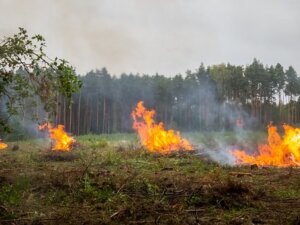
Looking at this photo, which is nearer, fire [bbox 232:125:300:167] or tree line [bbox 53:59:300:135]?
fire [bbox 232:125:300:167]

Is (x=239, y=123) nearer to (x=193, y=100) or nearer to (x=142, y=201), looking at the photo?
(x=193, y=100)

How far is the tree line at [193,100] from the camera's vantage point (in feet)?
208

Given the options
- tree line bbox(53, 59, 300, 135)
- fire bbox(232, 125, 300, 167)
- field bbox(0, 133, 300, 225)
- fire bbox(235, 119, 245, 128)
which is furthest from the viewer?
tree line bbox(53, 59, 300, 135)

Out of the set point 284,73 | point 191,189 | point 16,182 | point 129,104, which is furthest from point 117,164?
point 284,73

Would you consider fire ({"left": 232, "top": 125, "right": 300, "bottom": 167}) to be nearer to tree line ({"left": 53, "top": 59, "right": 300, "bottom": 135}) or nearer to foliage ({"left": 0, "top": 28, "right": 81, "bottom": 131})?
foliage ({"left": 0, "top": 28, "right": 81, "bottom": 131})

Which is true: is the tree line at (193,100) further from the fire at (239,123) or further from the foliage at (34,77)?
the foliage at (34,77)

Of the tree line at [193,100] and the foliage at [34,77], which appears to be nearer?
the foliage at [34,77]

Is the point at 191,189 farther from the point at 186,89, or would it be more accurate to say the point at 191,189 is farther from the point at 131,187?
the point at 186,89

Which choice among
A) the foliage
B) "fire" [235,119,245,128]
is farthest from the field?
"fire" [235,119,245,128]

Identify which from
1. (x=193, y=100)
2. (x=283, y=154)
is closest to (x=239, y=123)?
(x=193, y=100)

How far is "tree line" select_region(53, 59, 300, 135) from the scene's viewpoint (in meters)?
63.4

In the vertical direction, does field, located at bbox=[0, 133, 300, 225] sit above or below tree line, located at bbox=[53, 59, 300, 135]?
below

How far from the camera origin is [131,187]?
36.4ft

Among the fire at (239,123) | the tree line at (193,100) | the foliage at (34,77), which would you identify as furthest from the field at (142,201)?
the tree line at (193,100)
